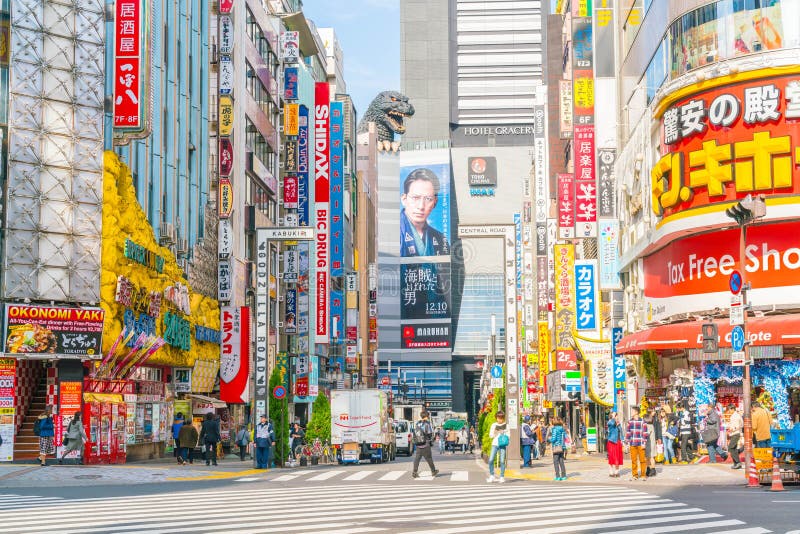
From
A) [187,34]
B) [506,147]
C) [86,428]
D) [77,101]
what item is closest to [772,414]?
[86,428]

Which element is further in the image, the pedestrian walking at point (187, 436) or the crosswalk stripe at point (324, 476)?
the pedestrian walking at point (187, 436)

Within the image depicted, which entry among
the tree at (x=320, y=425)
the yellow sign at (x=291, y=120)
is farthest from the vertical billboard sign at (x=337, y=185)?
the tree at (x=320, y=425)

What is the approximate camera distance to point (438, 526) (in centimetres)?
1630

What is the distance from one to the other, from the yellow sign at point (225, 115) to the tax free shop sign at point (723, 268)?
28.0m

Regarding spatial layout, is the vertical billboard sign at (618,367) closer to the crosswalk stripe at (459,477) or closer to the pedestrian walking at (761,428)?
the crosswalk stripe at (459,477)

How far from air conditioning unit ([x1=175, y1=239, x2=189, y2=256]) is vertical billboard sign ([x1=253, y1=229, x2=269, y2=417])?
Answer: 7843 mm

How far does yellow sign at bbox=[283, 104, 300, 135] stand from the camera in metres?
74.6

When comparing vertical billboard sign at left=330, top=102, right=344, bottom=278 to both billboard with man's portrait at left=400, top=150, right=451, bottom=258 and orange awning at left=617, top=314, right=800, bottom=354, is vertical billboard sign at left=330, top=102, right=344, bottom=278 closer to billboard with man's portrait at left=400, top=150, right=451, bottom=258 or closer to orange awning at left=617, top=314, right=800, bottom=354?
orange awning at left=617, top=314, right=800, bottom=354

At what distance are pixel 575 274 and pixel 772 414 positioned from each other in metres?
18.1

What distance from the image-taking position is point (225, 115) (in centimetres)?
5981

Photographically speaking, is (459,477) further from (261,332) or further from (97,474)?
(261,332)

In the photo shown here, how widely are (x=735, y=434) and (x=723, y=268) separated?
256 inches

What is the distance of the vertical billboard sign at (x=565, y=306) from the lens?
55719 millimetres

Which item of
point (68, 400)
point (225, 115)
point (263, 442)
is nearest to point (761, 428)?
point (263, 442)
